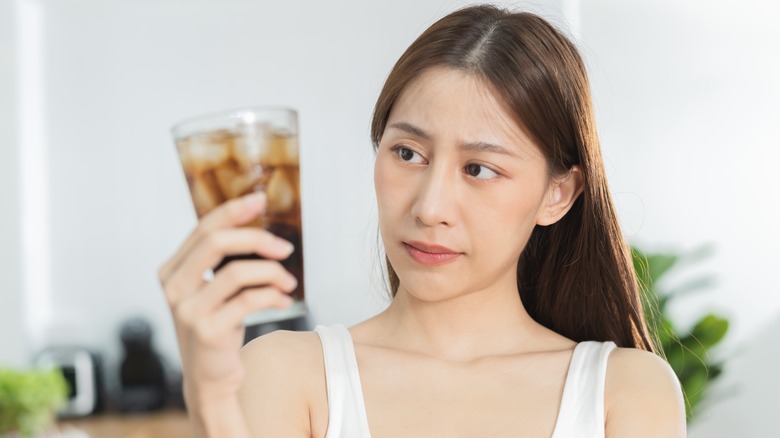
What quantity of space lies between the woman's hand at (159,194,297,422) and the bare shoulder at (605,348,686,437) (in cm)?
75

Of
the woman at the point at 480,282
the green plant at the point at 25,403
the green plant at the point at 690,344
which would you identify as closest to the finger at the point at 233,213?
the woman at the point at 480,282

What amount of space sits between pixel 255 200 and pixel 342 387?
27.1 inches

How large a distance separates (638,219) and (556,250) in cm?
243

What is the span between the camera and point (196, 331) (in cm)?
107

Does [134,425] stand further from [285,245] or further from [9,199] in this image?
[285,245]

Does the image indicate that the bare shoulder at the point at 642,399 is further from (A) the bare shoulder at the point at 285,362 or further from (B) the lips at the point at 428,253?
(A) the bare shoulder at the point at 285,362

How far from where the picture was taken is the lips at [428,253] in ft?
5.03

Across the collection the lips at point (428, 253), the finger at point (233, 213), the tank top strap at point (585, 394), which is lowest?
the tank top strap at point (585, 394)

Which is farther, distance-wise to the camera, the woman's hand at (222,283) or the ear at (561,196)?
the ear at (561,196)

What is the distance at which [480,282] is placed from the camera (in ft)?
5.56

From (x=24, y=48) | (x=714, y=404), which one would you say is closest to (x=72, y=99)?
(x=24, y=48)

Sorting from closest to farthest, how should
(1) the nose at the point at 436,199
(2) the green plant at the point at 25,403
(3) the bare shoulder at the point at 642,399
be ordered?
(1) the nose at the point at 436,199 → (3) the bare shoulder at the point at 642,399 → (2) the green plant at the point at 25,403

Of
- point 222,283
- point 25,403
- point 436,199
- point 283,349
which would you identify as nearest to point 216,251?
point 222,283

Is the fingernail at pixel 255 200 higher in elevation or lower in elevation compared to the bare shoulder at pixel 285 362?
higher
